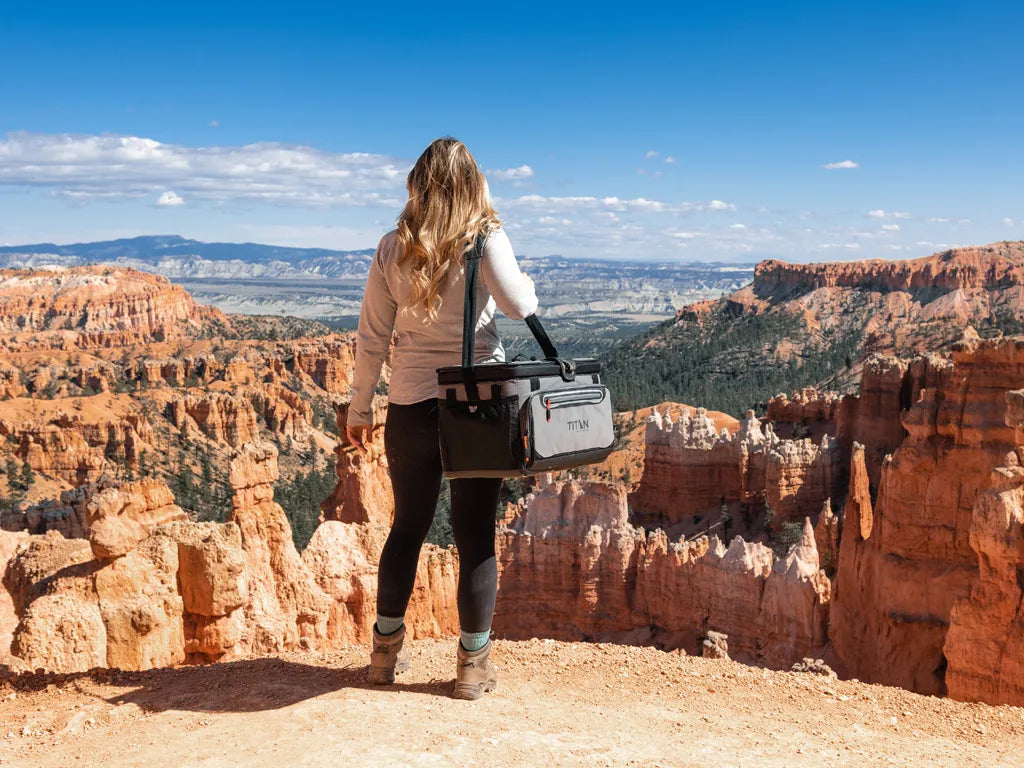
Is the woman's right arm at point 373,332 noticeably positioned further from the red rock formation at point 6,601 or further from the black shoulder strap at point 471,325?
the red rock formation at point 6,601

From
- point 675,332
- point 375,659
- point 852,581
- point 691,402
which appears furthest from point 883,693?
point 675,332

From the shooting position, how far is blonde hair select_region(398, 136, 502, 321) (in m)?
4.02

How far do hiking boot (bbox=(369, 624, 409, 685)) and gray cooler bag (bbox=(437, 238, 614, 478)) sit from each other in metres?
1.16

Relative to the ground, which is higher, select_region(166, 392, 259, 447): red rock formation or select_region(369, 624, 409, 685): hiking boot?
select_region(369, 624, 409, 685): hiking boot

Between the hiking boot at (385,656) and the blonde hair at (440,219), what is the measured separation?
173 centimetres

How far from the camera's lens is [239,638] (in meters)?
9.57

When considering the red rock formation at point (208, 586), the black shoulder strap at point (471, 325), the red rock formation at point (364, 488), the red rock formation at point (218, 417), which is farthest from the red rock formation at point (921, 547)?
the red rock formation at point (218, 417)

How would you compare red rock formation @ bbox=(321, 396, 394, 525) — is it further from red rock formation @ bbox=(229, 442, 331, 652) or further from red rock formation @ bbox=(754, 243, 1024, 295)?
red rock formation @ bbox=(754, 243, 1024, 295)

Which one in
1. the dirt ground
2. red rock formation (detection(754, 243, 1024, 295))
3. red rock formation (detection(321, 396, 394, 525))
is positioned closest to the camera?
the dirt ground

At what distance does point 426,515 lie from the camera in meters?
4.47

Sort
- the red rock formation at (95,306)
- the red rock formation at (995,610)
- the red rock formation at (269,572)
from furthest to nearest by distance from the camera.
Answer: the red rock formation at (95,306)
the red rock formation at (995,610)
the red rock formation at (269,572)

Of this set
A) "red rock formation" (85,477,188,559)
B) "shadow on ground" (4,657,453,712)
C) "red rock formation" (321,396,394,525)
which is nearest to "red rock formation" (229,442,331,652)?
"red rock formation" (85,477,188,559)

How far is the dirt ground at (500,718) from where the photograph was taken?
12.6ft

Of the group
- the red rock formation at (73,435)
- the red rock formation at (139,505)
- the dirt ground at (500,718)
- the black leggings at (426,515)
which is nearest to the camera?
the dirt ground at (500,718)
